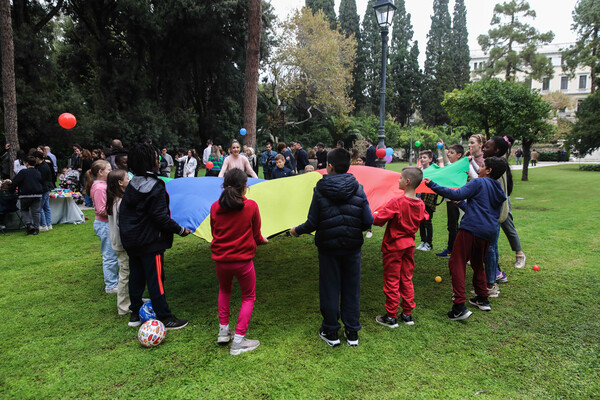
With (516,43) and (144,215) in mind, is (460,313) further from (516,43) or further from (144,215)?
(516,43)

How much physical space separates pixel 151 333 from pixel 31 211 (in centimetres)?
647

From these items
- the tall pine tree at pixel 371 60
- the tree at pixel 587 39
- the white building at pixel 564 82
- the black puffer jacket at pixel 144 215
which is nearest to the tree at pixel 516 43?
the tree at pixel 587 39

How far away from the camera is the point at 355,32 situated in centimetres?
4241

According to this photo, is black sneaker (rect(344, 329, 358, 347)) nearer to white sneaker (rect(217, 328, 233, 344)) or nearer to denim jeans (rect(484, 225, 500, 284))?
white sneaker (rect(217, 328, 233, 344))

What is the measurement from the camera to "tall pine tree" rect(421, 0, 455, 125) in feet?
147

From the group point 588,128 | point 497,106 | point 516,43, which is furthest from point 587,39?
point 497,106

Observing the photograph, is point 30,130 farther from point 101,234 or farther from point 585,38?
point 585,38

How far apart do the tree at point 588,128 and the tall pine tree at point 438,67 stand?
64.5 ft

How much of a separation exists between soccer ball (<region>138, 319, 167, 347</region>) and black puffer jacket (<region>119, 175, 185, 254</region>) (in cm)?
67

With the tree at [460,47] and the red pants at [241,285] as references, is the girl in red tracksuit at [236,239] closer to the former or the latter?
the red pants at [241,285]

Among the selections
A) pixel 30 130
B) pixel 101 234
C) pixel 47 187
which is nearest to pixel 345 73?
pixel 30 130

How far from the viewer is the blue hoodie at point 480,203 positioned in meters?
3.70

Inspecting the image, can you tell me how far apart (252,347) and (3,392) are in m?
1.89

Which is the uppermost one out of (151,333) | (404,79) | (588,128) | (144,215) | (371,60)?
(371,60)
